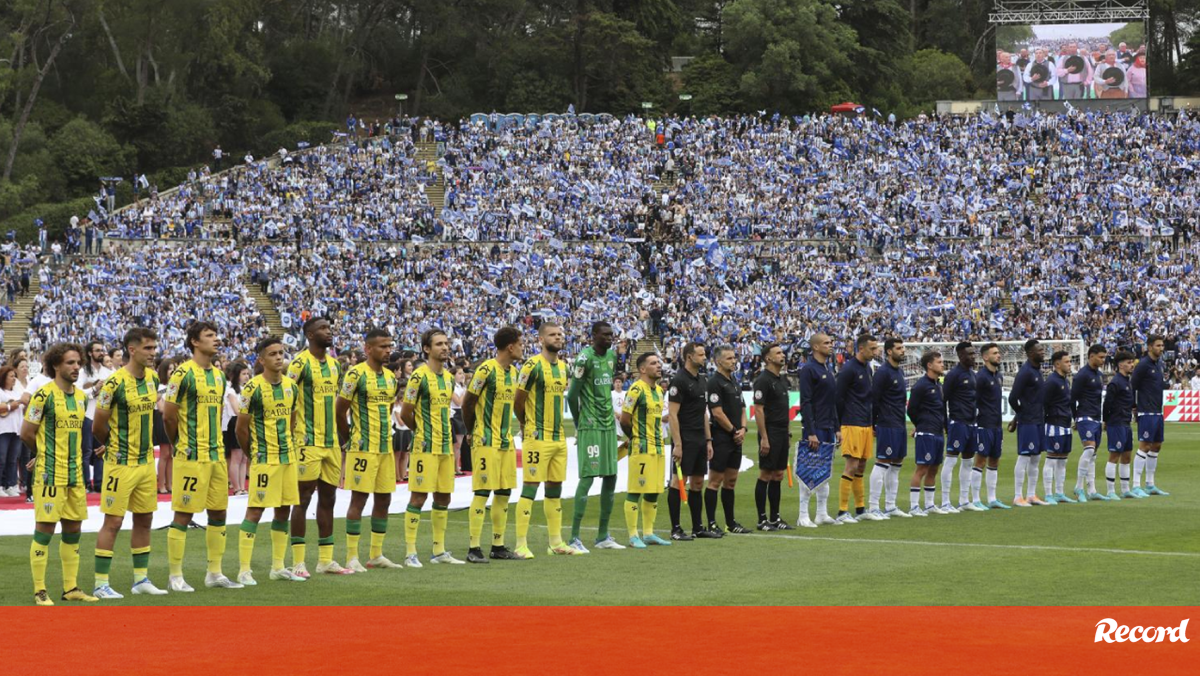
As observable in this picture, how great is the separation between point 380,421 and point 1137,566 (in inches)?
266

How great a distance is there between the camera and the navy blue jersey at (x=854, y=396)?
62.1ft

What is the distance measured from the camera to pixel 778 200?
5972 cm

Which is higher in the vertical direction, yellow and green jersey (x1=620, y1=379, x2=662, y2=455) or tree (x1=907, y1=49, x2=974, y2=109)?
tree (x1=907, y1=49, x2=974, y2=109)

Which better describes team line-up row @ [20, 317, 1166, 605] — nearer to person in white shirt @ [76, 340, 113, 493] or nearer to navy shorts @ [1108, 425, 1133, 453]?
navy shorts @ [1108, 425, 1133, 453]

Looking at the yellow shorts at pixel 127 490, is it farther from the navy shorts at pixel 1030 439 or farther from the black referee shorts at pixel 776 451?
the navy shorts at pixel 1030 439

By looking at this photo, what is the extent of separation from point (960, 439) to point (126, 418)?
35.9 feet

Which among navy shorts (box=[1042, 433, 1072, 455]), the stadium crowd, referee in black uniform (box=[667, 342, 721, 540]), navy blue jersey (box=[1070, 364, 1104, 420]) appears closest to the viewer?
referee in black uniform (box=[667, 342, 721, 540])

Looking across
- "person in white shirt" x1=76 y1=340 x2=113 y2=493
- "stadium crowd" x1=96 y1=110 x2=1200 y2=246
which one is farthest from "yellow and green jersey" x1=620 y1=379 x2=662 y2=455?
"stadium crowd" x1=96 y1=110 x2=1200 y2=246

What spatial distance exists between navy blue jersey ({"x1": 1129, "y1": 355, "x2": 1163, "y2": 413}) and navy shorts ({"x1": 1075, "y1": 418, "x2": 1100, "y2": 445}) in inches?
34.0

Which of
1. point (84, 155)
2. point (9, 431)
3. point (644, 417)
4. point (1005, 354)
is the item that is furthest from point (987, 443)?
point (84, 155)

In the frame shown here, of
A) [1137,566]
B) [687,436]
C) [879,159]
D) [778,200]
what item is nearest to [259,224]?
[778,200]

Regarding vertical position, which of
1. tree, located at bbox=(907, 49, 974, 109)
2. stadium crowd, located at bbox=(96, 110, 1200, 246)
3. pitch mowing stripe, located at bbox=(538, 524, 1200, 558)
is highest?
tree, located at bbox=(907, 49, 974, 109)

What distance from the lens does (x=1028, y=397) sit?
Answer: 70.0ft

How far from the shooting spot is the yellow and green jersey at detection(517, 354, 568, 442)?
1545 centimetres
